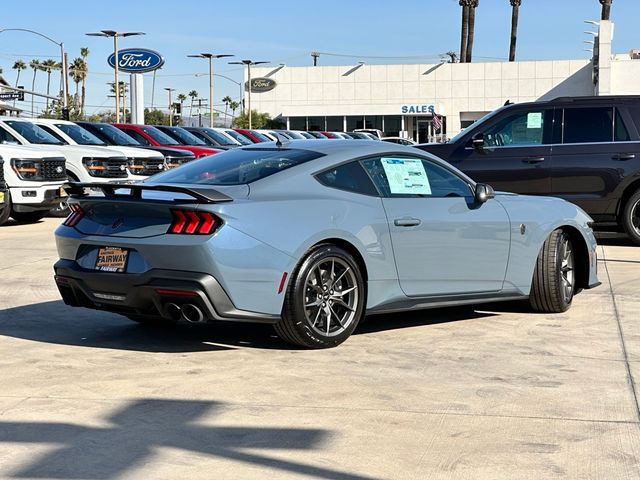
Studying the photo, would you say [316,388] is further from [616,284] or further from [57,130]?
[57,130]

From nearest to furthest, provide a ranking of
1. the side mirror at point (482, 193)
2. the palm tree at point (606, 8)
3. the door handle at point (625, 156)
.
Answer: the side mirror at point (482, 193) < the door handle at point (625, 156) < the palm tree at point (606, 8)

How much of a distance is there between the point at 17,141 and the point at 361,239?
12612 mm

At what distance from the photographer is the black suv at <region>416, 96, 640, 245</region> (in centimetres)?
1287

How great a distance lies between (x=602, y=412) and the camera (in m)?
5.21

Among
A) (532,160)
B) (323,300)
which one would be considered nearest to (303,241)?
(323,300)

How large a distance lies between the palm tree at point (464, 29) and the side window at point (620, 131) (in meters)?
68.8

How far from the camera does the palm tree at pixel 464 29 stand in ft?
263

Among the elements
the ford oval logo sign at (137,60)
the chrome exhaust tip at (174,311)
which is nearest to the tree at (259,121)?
the ford oval logo sign at (137,60)

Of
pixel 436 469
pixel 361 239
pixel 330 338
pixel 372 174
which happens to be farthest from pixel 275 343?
pixel 436 469

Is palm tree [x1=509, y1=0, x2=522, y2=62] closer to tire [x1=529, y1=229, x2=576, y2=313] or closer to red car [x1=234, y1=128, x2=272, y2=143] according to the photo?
red car [x1=234, y1=128, x2=272, y2=143]

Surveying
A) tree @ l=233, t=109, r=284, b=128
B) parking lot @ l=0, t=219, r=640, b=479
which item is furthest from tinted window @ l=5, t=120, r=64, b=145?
tree @ l=233, t=109, r=284, b=128

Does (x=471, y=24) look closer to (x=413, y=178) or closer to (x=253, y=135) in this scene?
(x=253, y=135)

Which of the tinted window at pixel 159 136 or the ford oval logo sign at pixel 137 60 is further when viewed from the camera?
the ford oval logo sign at pixel 137 60

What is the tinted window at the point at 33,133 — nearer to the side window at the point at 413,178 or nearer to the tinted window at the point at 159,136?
the tinted window at the point at 159,136
